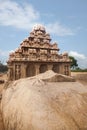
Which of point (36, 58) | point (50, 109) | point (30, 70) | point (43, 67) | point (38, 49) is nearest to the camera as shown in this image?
point (50, 109)

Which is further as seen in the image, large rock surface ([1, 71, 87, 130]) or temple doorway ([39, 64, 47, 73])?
temple doorway ([39, 64, 47, 73])

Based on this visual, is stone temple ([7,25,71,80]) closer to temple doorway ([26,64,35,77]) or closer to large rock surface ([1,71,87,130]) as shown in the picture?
temple doorway ([26,64,35,77])

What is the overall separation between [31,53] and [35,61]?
0.97m

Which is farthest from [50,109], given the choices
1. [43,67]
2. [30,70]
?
[43,67]

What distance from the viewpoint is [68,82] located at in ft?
22.0

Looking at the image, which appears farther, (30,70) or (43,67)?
(43,67)

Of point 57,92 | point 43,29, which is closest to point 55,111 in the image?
point 57,92

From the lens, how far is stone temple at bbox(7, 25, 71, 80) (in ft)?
68.0

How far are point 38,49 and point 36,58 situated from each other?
1566 millimetres

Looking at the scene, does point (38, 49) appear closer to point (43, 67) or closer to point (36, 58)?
point (36, 58)

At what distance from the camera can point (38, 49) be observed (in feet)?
74.1

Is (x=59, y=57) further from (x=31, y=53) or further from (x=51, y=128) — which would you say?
(x=51, y=128)

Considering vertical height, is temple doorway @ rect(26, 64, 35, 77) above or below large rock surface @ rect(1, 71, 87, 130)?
above

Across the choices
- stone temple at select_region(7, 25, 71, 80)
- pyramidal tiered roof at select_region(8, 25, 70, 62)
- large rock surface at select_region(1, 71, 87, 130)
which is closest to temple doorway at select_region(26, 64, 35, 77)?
stone temple at select_region(7, 25, 71, 80)
